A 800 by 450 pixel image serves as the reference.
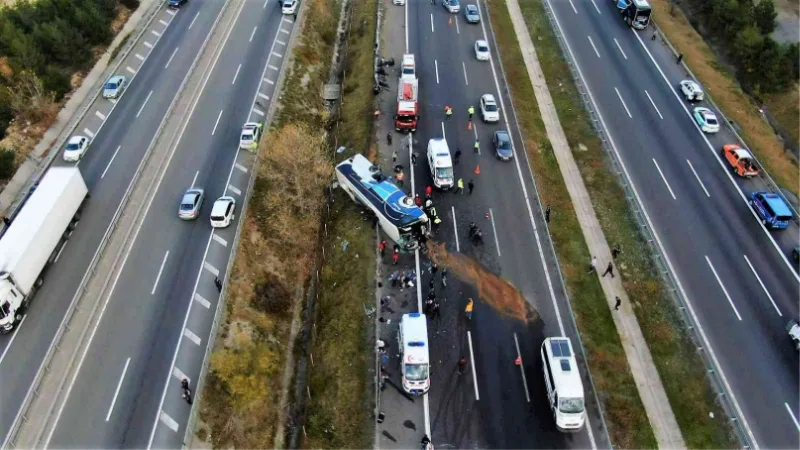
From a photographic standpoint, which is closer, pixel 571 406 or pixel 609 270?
pixel 571 406

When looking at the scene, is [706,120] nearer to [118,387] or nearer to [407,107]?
[407,107]

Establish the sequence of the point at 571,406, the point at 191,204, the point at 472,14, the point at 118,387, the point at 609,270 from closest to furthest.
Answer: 1. the point at 571,406
2. the point at 118,387
3. the point at 609,270
4. the point at 191,204
5. the point at 472,14

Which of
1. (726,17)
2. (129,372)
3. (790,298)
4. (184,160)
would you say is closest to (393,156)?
(184,160)

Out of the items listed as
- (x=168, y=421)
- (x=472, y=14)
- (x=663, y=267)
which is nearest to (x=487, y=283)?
(x=663, y=267)

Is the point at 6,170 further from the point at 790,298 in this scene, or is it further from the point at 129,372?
the point at 790,298

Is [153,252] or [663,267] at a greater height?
[663,267]

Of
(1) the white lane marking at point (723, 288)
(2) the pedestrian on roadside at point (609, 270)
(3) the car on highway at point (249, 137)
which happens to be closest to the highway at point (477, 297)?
(2) the pedestrian on roadside at point (609, 270)
